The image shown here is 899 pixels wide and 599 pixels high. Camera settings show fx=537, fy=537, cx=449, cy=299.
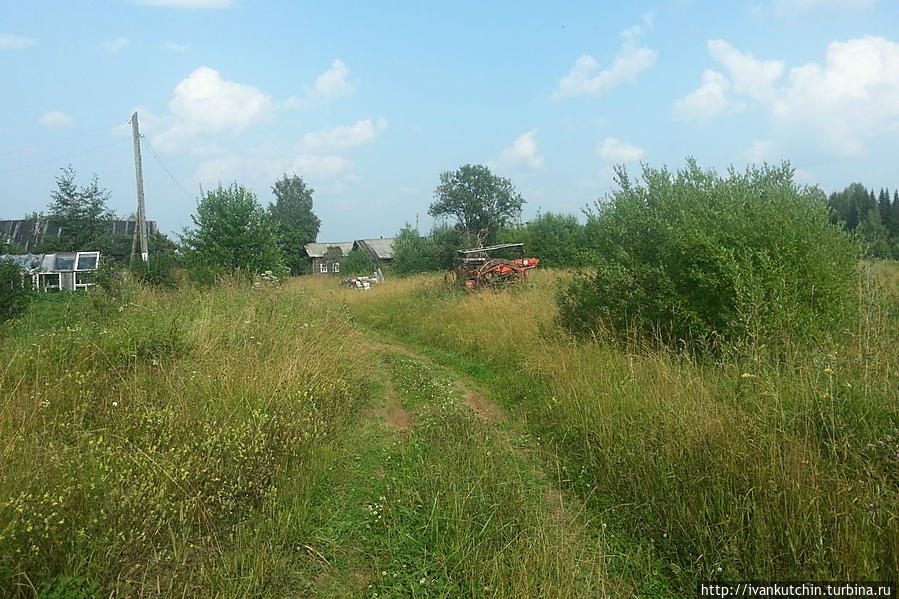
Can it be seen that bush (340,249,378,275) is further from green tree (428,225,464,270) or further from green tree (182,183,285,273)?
green tree (182,183,285,273)

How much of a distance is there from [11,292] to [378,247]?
4698 cm

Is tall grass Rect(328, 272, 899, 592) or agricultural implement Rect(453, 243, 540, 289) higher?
agricultural implement Rect(453, 243, 540, 289)

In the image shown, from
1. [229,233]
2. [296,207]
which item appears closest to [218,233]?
[229,233]

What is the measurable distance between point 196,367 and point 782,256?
641 centimetres

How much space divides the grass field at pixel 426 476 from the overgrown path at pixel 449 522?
0.06 feet

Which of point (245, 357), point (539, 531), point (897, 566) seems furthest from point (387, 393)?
point (897, 566)

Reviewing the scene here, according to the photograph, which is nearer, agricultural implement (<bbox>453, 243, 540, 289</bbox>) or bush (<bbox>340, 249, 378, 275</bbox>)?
agricultural implement (<bbox>453, 243, 540, 289</bbox>)

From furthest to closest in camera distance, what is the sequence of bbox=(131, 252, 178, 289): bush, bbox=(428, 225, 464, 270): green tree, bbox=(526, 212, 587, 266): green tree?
bbox=(428, 225, 464, 270): green tree, bbox=(526, 212, 587, 266): green tree, bbox=(131, 252, 178, 289): bush

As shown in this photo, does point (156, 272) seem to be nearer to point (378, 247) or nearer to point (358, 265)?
point (358, 265)

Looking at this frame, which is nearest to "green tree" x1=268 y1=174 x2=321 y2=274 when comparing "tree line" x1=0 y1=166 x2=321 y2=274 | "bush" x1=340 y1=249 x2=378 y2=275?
"tree line" x1=0 y1=166 x2=321 y2=274

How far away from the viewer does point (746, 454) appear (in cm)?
341

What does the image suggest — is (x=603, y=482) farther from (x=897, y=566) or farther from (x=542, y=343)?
(x=542, y=343)

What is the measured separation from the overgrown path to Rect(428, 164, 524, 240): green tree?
39.5 m

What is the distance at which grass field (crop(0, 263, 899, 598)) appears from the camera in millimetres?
2838
